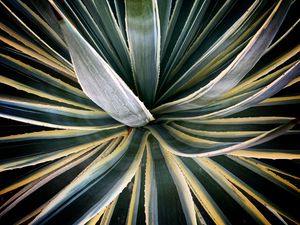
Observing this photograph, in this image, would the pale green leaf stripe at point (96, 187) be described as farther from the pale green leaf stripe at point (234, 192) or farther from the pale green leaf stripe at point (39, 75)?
the pale green leaf stripe at point (39, 75)

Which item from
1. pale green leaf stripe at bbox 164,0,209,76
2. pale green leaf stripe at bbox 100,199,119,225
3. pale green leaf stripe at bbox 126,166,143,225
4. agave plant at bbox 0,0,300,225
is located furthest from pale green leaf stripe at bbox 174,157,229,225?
pale green leaf stripe at bbox 164,0,209,76

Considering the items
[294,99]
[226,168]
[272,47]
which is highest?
[272,47]

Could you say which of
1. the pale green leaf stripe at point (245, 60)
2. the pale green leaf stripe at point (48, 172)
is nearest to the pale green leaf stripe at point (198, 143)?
the pale green leaf stripe at point (245, 60)

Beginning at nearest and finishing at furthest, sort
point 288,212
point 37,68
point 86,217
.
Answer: point 86,217 < point 288,212 < point 37,68

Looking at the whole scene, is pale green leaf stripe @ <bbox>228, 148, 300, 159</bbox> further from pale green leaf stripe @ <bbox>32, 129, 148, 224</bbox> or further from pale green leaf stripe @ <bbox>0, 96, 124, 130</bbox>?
pale green leaf stripe @ <bbox>0, 96, 124, 130</bbox>

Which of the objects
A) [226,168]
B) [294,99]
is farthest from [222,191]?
[294,99]

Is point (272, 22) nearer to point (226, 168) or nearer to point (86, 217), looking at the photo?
point (226, 168)

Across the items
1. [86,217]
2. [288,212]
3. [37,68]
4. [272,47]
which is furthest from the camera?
[37,68]
